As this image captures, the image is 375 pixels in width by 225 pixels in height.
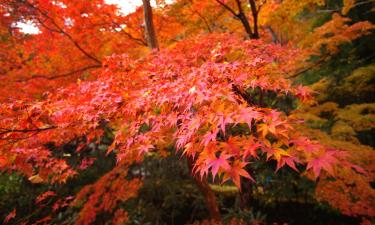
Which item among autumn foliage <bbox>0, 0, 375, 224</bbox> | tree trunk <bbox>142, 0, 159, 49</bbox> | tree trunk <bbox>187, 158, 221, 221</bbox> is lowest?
tree trunk <bbox>187, 158, 221, 221</bbox>

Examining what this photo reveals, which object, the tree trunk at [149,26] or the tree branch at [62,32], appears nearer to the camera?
the tree trunk at [149,26]

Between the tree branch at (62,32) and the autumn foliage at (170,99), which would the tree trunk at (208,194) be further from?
the tree branch at (62,32)

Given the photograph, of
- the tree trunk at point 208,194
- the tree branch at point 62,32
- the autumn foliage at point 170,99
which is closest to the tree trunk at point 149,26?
the autumn foliage at point 170,99

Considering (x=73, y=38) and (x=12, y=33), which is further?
(x=12, y=33)

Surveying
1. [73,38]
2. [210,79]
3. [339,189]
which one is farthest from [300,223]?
[73,38]

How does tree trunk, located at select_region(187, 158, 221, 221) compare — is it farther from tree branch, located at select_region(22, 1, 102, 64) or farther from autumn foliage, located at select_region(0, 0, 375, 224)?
tree branch, located at select_region(22, 1, 102, 64)

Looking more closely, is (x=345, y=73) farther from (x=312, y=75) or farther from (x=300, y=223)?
(x=300, y=223)

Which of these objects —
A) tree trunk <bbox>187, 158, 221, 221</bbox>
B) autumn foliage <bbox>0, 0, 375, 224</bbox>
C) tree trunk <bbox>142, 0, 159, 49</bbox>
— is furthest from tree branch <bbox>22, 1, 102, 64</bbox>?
tree trunk <bbox>187, 158, 221, 221</bbox>

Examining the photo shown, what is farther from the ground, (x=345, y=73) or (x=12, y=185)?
(x=345, y=73)

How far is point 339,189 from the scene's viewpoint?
188 inches

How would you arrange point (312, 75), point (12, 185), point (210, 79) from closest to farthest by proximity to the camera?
point (210, 79), point (12, 185), point (312, 75)

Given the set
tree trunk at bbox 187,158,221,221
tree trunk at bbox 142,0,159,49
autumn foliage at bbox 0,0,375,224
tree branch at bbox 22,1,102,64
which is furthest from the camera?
tree branch at bbox 22,1,102,64

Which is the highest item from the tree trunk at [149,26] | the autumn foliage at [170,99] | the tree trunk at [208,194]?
the tree trunk at [149,26]

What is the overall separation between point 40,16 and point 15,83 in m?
1.99
